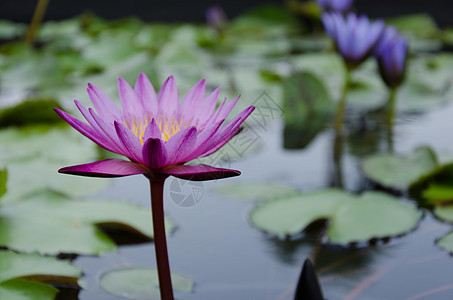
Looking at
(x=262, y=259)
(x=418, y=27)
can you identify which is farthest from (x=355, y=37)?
(x=418, y=27)

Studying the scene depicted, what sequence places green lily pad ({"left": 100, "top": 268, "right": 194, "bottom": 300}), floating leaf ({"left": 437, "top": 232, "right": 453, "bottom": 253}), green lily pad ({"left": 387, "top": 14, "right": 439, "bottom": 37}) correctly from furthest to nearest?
green lily pad ({"left": 387, "top": 14, "right": 439, "bottom": 37}), floating leaf ({"left": 437, "top": 232, "right": 453, "bottom": 253}), green lily pad ({"left": 100, "top": 268, "right": 194, "bottom": 300})

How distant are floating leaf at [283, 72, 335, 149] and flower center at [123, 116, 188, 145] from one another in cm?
81

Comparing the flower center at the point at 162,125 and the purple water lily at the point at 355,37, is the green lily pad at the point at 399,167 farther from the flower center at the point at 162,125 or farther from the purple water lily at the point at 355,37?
the flower center at the point at 162,125

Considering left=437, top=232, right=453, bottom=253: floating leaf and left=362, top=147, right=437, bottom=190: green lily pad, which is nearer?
left=437, top=232, right=453, bottom=253: floating leaf

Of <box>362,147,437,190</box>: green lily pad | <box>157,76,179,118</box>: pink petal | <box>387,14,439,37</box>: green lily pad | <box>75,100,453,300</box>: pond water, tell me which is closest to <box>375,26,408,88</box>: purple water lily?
<box>362,147,437,190</box>: green lily pad

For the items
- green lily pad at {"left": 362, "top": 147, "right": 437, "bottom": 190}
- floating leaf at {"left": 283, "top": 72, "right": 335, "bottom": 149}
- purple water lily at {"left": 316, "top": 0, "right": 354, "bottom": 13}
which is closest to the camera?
green lily pad at {"left": 362, "top": 147, "right": 437, "bottom": 190}

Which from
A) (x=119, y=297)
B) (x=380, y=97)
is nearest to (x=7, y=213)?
(x=119, y=297)

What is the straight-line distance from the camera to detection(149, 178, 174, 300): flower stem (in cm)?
54

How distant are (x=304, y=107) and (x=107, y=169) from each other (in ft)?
3.62

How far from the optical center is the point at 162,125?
622 mm

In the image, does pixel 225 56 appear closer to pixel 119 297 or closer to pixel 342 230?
pixel 342 230

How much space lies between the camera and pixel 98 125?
1.69 feet

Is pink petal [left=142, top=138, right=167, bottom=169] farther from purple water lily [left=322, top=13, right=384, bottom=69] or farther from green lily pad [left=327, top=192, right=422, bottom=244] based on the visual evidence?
purple water lily [left=322, top=13, right=384, bottom=69]

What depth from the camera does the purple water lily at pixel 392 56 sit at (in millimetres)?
1417
